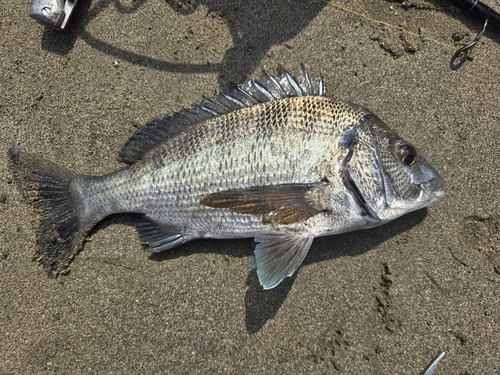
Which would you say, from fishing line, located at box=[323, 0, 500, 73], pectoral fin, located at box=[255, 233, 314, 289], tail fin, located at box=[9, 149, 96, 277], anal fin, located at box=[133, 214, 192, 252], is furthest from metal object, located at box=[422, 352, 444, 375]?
tail fin, located at box=[9, 149, 96, 277]

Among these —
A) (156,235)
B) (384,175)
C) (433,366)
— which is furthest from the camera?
(156,235)

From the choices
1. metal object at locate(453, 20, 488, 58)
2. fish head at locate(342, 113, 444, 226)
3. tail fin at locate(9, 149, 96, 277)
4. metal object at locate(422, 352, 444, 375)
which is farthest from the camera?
metal object at locate(453, 20, 488, 58)

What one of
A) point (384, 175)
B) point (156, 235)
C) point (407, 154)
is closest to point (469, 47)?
point (407, 154)

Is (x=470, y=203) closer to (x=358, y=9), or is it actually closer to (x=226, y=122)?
(x=358, y=9)

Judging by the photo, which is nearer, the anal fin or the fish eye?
the fish eye

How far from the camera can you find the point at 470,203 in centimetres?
219

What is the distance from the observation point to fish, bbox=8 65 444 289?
6.12 ft

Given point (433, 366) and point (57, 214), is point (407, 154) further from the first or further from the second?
point (57, 214)

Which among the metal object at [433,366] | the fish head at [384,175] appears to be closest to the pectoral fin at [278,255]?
the fish head at [384,175]

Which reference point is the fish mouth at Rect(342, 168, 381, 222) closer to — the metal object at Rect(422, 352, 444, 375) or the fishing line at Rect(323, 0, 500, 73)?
the metal object at Rect(422, 352, 444, 375)

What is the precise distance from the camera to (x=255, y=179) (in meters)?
1.88

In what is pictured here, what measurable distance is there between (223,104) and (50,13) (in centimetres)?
134

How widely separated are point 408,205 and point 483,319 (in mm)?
965

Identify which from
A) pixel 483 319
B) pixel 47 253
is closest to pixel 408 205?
pixel 483 319
